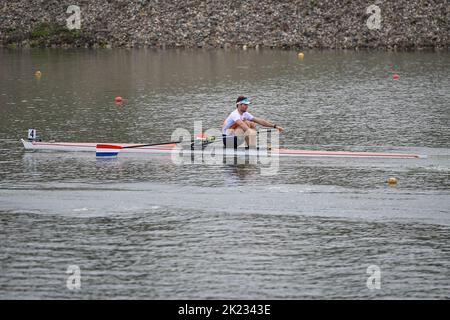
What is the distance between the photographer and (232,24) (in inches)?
2109

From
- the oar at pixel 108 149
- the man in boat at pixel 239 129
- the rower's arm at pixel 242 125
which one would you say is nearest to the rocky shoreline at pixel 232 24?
the man in boat at pixel 239 129

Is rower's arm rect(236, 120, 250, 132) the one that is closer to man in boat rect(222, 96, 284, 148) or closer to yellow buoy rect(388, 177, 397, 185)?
man in boat rect(222, 96, 284, 148)

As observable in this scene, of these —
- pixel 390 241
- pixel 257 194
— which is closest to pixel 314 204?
pixel 257 194

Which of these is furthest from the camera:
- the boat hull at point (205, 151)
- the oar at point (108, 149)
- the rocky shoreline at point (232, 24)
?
the rocky shoreline at point (232, 24)

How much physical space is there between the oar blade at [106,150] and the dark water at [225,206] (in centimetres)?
43

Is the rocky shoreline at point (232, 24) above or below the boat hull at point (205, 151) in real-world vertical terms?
above

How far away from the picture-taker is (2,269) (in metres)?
14.5

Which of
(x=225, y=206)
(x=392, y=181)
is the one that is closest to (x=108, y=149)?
(x=225, y=206)

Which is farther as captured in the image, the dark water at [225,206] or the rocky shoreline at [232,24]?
the rocky shoreline at [232,24]

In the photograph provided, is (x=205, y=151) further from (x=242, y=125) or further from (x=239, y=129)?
(x=242, y=125)

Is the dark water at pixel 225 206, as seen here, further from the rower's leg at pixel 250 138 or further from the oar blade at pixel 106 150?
the rower's leg at pixel 250 138

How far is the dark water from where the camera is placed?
46.2 feet

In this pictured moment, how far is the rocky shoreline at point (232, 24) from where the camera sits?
168 ft

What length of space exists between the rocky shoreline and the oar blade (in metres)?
30.0
